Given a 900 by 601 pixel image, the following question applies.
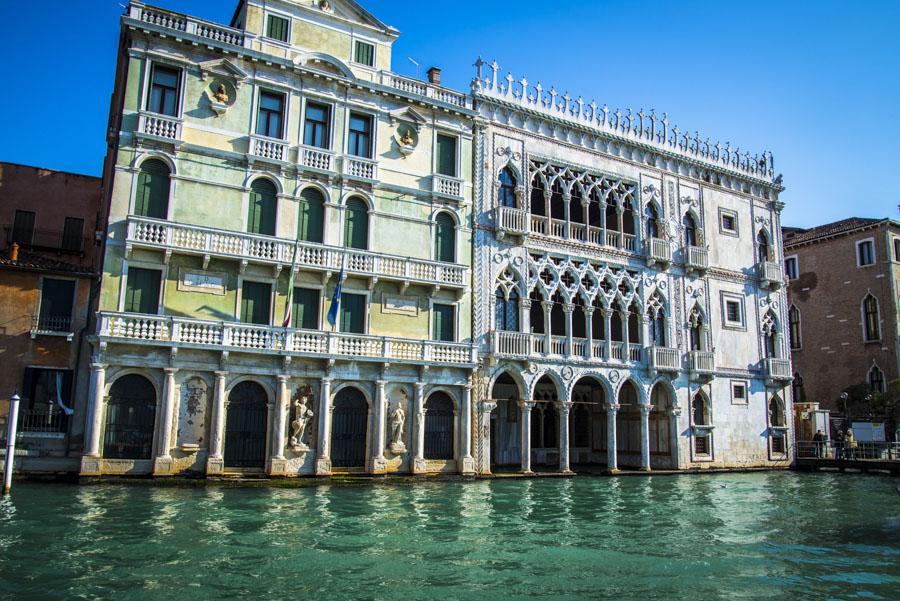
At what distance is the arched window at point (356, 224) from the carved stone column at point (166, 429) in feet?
22.7

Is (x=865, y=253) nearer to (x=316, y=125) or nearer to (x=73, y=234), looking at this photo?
(x=316, y=125)

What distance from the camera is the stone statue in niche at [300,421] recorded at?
2183cm

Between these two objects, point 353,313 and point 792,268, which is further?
point 792,268

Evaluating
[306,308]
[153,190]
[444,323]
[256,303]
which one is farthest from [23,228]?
[444,323]

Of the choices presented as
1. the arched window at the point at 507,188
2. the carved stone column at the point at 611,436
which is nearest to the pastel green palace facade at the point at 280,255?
the arched window at the point at 507,188

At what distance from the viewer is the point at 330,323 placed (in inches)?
878

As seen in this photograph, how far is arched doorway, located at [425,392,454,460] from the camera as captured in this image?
2447cm

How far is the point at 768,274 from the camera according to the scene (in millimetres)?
34125

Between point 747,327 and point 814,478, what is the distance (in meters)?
7.52

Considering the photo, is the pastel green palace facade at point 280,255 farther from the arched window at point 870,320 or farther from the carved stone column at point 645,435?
the arched window at point 870,320

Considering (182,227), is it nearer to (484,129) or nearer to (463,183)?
(463,183)

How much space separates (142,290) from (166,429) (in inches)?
157

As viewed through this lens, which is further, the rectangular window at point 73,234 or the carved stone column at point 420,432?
the rectangular window at point 73,234

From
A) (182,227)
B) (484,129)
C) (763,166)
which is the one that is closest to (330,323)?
(182,227)
